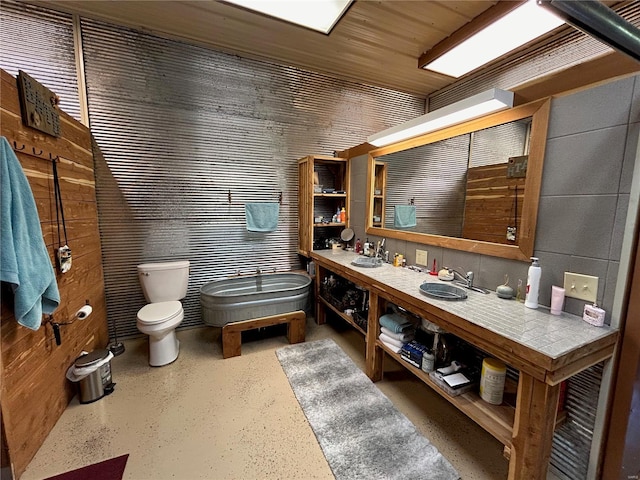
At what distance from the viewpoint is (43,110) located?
63.6 inches

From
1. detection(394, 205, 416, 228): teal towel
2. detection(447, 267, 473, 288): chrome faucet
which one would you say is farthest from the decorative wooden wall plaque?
detection(447, 267, 473, 288): chrome faucet

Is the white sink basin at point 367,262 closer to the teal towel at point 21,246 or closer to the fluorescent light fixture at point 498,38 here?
the fluorescent light fixture at point 498,38

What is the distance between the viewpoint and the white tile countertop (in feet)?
3.46

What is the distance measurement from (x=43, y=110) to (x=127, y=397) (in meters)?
1.99

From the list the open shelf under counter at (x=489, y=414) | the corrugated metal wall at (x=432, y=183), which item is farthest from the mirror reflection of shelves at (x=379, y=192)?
the open shelf under counter at (x=489, y=414)

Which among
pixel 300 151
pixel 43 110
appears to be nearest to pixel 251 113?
pixel 300 151

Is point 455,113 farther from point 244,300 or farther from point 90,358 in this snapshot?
point 90,358

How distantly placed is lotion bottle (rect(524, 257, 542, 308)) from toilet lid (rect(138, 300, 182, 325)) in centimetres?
254

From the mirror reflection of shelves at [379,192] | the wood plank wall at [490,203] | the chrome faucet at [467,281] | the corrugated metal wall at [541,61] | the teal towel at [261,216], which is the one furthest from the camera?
the teal towel at [261,216]

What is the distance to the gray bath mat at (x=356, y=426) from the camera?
139 cm

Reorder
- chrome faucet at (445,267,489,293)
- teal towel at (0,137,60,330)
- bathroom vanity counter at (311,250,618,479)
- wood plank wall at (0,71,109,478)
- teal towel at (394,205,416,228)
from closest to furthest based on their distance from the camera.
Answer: bathroom vanity counter at (311,250,618,479) < teal towel at (0,137,60,330) < wood plank wall at (0,71,109,478) < chrome faucet at (445,267,489,293) < teal towel at (394,205,416,228)

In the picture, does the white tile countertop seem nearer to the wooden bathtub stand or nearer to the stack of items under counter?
the stack of items under counter

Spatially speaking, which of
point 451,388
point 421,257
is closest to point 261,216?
point 421,257

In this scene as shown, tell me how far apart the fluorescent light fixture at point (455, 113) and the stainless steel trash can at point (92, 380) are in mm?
2801
